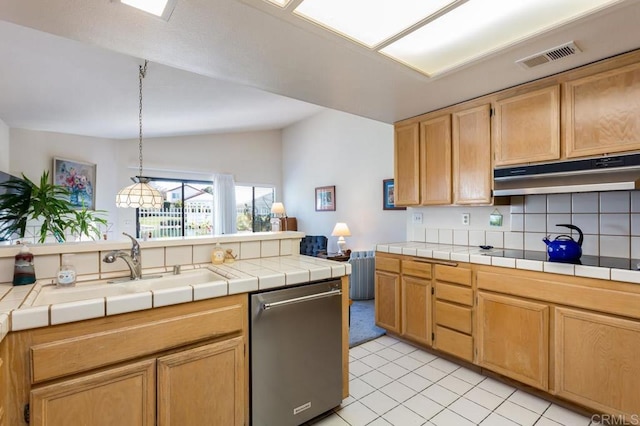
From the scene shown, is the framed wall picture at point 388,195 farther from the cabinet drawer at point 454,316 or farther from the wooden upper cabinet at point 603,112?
the wooden upper cabinet at point 603,112

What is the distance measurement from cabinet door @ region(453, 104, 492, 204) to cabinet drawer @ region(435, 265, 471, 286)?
59 cm

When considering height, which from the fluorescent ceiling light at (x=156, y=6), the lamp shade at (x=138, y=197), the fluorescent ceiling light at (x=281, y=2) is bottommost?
the lamp shade at (x=138, y=197)

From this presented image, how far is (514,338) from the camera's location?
197 centimetres

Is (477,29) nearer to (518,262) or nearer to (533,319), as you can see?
(518,262)

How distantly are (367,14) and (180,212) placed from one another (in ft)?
18.8

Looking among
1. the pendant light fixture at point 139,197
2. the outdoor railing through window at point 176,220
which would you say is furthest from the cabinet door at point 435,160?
the outdoor railing through window at point 176,220

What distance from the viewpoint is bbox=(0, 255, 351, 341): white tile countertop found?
989mm

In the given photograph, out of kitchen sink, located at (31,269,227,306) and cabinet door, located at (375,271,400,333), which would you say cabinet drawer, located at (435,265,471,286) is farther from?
kitchen sink, located at (31,269,227,306)

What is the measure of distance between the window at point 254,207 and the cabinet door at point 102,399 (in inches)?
233

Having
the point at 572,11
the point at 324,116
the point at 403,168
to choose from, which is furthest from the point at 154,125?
the point at 572,11

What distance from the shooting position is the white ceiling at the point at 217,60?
1.37 metres

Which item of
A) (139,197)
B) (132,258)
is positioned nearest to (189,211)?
(139,197)

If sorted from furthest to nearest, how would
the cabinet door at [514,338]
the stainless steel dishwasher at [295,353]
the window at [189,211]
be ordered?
the window at [189,211] → the cabinet door at [514,338] → the stainless steel dishwasher at [295,353]

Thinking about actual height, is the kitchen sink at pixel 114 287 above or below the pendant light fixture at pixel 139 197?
below
